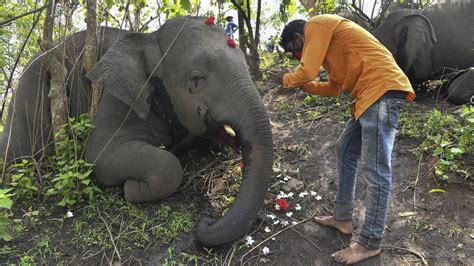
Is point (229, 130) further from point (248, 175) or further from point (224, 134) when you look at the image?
point (248, 175)

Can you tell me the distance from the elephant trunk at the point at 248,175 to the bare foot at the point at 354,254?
28.4 inches

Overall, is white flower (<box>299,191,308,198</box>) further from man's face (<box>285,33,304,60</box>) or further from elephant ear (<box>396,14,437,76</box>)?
elephant ear (<box>396,14,437,76</box>)

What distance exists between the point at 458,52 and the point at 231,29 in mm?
4011

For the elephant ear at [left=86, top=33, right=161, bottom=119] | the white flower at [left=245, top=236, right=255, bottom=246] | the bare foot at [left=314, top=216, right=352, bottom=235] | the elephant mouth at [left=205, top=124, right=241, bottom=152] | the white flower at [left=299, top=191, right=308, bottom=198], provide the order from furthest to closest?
the white flower at [left=299, top=191, right=308, bottom=198] < the elephant ear at [left=86, top=33, right=161, bottom=119] < the elephant mouth at [left=205, top=124, right=241, bottom=152] < the bare foot at [left=314, top=216, right=352, bottom=235] < the white flower at [left=245, top=236, right=255, bottom=246]

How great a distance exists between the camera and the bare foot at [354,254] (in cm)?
310

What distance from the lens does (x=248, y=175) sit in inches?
135

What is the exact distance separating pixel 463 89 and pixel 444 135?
1711 millimetres

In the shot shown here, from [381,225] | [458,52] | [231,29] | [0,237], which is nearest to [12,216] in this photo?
[0,237]

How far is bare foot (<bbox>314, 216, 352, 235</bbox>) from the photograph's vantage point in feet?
11.4

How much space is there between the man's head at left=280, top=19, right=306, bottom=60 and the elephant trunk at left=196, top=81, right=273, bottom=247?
0.52 metres

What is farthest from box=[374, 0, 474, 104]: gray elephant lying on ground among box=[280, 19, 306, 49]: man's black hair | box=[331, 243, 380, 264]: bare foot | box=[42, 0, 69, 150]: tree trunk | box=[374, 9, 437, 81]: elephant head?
box=[42, 0, 69, 150]: tree trunk

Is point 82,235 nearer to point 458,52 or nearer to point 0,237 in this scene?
point 0,237

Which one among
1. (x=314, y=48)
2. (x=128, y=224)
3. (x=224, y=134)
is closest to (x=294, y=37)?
(x=314, y=48)

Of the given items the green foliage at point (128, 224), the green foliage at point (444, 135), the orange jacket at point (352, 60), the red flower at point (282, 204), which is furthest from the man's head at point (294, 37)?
the green foliage at point (444, 135)
